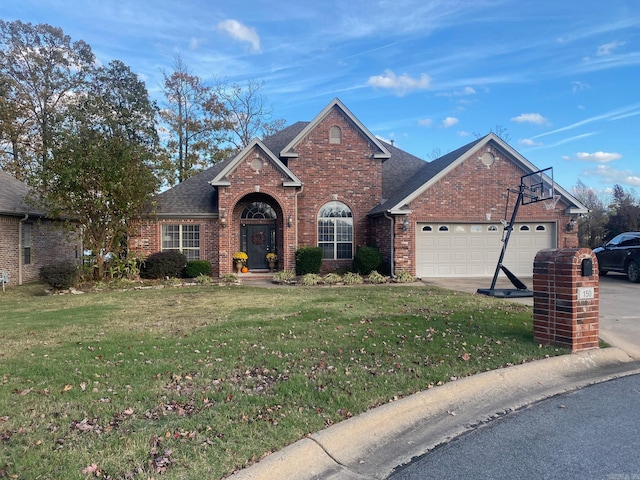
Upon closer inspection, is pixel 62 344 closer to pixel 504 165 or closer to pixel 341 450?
pixel 341 450

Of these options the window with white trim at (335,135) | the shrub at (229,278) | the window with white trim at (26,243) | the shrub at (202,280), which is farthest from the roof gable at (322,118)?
the window with white trim at (26,243)

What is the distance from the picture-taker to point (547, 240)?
18031mm

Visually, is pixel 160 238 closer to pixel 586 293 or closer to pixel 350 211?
pixel 350 211

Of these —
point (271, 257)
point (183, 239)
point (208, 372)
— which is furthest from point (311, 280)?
point (208, 372)

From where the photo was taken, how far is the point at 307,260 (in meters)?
17.5

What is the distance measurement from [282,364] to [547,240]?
15.9m

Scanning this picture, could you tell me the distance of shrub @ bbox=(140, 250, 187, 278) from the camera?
16562mm

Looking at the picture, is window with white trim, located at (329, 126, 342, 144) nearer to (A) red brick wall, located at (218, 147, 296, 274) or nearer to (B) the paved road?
(A) red brick wall, located at (218, 147, 296, 274)

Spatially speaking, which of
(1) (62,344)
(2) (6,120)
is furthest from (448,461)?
(2) (6,120)

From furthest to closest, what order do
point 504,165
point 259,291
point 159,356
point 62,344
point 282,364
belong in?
1. point 504,165
2. point 259,291
3. point 62,344
4. point 159,356
5. point 282,364

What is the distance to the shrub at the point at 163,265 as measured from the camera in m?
16.6

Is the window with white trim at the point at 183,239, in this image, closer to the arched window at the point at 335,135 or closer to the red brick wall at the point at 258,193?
the red brick wall at the point at 258,193

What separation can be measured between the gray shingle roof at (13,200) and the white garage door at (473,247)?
14.7m

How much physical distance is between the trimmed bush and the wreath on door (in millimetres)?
4247
